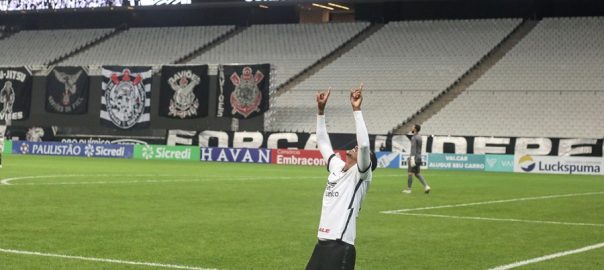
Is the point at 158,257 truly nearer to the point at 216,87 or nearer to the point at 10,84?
the point at 216,87

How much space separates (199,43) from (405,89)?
17703 millimetres

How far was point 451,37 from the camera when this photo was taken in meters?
61.2

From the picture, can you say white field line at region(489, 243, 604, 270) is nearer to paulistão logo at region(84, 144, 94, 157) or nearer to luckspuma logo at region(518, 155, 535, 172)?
luckspuma logo at region(518, 155, 535, 172)

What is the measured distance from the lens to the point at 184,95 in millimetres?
50719

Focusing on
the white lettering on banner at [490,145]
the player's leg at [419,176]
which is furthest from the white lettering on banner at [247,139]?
the player's leg at [419,176]

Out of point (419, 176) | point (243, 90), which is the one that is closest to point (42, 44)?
point (243, 90)

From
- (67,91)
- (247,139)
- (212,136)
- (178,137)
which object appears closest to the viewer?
(247,139)

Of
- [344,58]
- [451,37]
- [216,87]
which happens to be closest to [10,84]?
[216,87]

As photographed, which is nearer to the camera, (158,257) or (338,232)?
(338,232)

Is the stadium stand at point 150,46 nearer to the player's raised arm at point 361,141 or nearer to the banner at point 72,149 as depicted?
the banner at point 72,149

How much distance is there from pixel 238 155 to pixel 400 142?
8.57 m

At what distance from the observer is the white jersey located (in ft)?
26.1

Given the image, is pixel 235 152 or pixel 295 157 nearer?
pixel 295 157

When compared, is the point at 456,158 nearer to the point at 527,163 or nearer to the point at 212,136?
the point at 527,163
